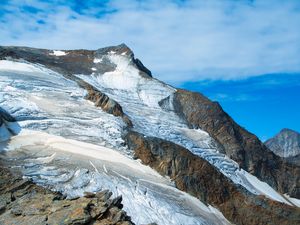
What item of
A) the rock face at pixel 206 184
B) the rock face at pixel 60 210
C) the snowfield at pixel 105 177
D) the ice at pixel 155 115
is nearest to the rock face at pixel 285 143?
the ice at pixel 155 115

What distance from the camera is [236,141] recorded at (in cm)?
5447

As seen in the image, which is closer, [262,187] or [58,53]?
[262,187]

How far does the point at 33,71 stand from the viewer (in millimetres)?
49156

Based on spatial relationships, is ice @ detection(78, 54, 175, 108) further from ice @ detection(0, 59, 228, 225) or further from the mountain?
ice @ detection(0, 59, 228, 225)

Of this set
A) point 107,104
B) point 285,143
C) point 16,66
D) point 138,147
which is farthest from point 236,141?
point 285,143

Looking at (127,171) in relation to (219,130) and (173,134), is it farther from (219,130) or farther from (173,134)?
(219,130)

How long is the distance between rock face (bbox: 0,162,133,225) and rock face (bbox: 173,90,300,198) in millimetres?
31861

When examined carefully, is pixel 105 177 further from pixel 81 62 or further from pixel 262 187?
pixel 81 62

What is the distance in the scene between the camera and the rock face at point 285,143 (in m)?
Result: 99.1

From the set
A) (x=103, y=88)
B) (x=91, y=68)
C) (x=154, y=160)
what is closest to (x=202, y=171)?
(x=154, y=160)

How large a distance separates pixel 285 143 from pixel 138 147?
66808 mm

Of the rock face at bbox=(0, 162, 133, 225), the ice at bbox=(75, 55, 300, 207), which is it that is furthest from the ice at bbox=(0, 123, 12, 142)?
the rock face at bbox=(0, 162, 133, 225)

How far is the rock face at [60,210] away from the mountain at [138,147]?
7.87m

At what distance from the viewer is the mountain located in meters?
32.7
